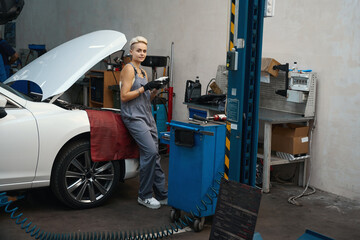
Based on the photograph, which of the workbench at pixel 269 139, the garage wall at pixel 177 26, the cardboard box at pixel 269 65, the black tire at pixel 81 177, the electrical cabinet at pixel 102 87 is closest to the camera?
the black tire at pixel 81 177

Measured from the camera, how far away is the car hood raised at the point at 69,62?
5.34 meters

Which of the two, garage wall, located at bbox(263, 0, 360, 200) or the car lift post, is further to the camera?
garage wall, located at bbox(263, 0, 360, 200)

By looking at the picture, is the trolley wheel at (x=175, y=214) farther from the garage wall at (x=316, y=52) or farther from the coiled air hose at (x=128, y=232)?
the garage wall at (x=316, y=52)

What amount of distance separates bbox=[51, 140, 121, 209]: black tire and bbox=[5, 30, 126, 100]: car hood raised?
27.1 inches

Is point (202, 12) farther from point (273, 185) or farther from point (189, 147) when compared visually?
point (189, 147)

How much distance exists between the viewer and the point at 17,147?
4.93 m

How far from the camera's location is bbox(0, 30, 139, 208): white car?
16.2ft

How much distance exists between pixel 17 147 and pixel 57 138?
1.39 feet

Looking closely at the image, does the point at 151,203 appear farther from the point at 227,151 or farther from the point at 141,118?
the point at 227,151

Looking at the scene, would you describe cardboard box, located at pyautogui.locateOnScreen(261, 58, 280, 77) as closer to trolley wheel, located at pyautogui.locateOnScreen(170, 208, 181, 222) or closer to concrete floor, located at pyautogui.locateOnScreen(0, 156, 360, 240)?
concrete floor, located at pyautogui.locateOnScreen(0, 156, 360, 240)

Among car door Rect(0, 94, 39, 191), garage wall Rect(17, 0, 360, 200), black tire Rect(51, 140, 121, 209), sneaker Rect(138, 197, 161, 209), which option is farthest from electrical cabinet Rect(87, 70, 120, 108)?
car door Rect(0, 94, 39, 191)

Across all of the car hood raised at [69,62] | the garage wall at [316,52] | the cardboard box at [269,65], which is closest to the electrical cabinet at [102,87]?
the garage wall at [316,52]

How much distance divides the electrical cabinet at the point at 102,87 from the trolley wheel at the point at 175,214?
5051 mm

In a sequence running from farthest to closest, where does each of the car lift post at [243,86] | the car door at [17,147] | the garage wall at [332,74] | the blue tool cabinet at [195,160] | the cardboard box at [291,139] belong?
the cardboard box at [291,139]
the garage wall at [332,74]
the car door at [17,147]
the blue tool cabinet at [195,160]
the car lift post at [243,86]
